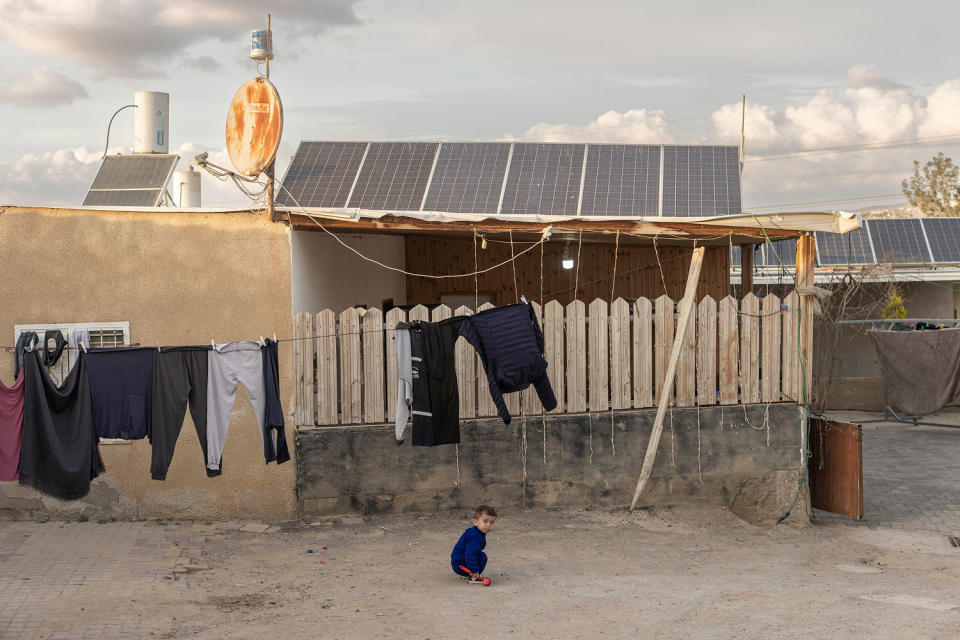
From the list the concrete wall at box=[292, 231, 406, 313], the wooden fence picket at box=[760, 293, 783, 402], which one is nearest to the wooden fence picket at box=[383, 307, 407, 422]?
the concrete wall at box=[292, 231, 406, 313]

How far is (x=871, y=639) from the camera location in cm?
626

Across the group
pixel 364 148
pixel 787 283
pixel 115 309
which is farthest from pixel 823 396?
pixel 115 309

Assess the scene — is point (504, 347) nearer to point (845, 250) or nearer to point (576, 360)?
point (576, 360)

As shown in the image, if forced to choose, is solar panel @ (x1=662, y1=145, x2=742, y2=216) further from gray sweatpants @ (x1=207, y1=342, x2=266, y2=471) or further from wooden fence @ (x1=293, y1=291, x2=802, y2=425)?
gray sweatpants @ (x1=207, y1=342, x2=266, y2=471)

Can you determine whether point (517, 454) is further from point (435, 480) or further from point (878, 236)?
point (878, 236)

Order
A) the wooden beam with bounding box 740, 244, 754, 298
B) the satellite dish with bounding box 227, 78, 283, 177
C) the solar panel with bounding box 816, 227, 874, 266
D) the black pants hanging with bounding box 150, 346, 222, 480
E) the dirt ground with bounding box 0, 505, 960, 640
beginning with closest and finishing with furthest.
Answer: the dirt ground with bounding box 0, 505, 960, 640, the black pants hanging with bounding box 150, 346, 222, 480, the satellite dish with bounding box 227, 78, 283, 177, the wooden beam with bounding box 740, 244, 754, 298, the solar panel with bounding box 816, 227, 874, 266

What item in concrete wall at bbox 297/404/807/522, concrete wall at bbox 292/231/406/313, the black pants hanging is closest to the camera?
the black pants hanging

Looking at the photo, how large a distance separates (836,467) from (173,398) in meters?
7.50

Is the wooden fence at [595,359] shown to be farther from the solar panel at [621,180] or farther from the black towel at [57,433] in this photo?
the solar panel at [621,180]

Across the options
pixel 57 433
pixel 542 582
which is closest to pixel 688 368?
pixel 542 582

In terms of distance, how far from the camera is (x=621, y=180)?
45.3 feet

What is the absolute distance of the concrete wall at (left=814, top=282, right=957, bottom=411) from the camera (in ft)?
64.4

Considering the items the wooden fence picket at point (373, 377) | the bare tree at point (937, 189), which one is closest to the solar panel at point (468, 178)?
the wooden fence picket at point (373, 377)

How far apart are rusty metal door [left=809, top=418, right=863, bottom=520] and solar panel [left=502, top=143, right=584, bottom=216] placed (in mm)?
4663
